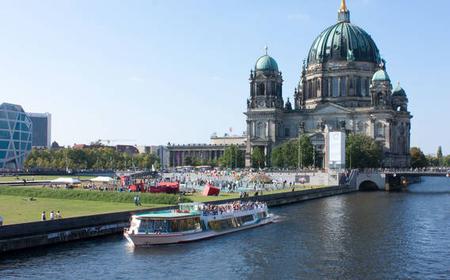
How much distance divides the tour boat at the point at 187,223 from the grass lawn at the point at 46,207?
8.15m

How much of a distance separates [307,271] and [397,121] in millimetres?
148271

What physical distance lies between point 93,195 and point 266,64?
11430 centimetres

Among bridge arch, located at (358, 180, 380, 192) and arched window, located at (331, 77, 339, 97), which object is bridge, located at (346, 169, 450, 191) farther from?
arched window, located at (331, 77, 339, 97)

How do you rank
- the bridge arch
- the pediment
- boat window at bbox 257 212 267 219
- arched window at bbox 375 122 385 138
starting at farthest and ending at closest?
the pediment → arched window at bbox 375 122 385 138 → the bridge arch → boat window at bbox 257 212 267 219

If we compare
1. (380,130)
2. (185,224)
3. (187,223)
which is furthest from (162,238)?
(380,130)

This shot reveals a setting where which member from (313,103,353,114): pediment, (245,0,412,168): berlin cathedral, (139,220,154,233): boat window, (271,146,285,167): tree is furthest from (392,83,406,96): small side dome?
(139,220,154,233): boat window

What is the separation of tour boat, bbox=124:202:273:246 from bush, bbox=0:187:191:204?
9208 mm

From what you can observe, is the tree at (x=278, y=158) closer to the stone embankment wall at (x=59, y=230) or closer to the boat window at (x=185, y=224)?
the stone embankment wall at (x=59, y=230)

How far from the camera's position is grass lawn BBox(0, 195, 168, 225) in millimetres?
59556

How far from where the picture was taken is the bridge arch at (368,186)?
480 feet

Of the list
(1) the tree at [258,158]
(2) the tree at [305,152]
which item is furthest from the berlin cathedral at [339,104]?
(2) the tree at [305,152]

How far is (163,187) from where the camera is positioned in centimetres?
8825

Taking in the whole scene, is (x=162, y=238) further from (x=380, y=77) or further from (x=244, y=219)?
(x=380, y=77)

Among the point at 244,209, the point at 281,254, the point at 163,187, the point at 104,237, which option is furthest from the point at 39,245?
the point at 163,187
